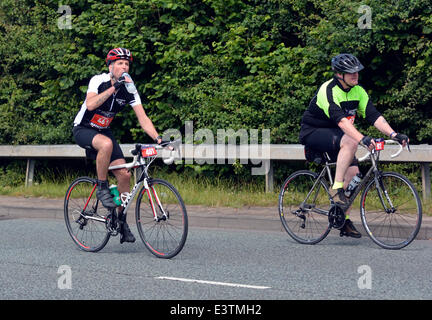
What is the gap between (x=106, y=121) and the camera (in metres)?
7.12

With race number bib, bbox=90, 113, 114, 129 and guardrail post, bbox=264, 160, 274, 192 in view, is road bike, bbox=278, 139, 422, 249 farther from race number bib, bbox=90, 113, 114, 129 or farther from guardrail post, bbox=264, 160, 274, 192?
guardrail post, bbox=264, 160, 274, 192

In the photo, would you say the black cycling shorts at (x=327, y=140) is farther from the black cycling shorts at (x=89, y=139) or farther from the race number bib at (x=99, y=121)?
the race number bib at (x=99, y=121)

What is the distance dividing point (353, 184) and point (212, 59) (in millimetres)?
5305

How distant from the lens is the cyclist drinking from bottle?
271 inches

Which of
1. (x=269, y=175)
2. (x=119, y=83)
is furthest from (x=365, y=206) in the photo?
(x=269, y=175)

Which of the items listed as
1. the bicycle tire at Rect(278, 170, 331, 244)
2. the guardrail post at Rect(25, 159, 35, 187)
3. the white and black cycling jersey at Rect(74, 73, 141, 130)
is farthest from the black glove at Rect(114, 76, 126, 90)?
the guardrail post at Rect(25, 159, 35, 187)

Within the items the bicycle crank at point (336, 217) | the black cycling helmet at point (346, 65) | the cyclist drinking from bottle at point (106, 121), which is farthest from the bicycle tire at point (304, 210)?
the cyclist drinking from bottle at point (106, 121)

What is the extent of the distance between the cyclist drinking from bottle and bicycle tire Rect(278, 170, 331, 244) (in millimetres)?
1827

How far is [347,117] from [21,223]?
508cm

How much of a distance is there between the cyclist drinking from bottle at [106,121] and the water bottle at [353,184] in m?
2.14

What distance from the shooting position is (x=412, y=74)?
1027 cm

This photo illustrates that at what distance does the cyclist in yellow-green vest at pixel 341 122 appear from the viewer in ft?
23.1
